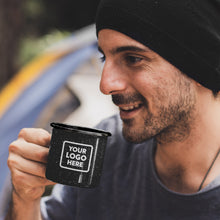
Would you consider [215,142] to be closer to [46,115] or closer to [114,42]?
[114,42]

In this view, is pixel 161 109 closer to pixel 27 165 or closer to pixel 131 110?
pixel 131 110

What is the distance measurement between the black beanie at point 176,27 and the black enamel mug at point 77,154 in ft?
1.51

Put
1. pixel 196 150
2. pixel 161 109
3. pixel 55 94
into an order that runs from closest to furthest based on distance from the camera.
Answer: pixel 161 109 < pixel 196 150 < pixel 55 94

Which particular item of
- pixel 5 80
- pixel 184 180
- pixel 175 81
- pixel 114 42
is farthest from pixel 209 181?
pixel 5 80

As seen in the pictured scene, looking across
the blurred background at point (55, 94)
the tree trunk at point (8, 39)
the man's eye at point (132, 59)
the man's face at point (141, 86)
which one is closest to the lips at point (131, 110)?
the man's face at point (141, 86)

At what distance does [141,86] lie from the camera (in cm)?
147

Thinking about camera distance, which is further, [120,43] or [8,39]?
[8,39]

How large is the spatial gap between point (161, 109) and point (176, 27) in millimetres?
313

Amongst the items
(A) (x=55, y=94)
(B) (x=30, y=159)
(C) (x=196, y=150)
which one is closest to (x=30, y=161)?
(B) (x=30, y=159)

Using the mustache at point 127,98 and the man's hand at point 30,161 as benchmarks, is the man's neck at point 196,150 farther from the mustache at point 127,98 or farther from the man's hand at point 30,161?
the man's hand at point 30,161

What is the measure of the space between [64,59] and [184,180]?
2.35 m

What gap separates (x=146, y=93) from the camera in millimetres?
1479

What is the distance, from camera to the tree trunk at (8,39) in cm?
556


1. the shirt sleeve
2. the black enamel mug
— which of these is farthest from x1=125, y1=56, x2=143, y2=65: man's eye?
the shirt sleeve
